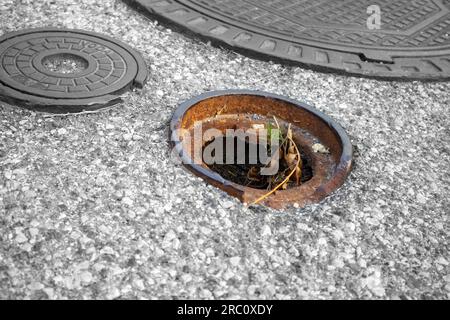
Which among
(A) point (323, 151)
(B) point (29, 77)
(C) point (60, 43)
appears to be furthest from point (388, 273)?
(C) point (60, 43)

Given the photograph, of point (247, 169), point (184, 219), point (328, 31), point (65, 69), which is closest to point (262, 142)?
point (247, 169)

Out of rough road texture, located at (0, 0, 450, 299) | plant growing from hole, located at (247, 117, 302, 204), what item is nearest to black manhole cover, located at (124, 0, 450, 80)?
rough road texture, located at (0, 0, 450, 299)

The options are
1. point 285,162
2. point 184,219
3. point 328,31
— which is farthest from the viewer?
point 328,31

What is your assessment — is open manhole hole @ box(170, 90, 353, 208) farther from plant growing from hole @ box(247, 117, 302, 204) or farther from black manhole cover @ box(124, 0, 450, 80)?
black manhole cover @ box(124, 0, 450, 80)

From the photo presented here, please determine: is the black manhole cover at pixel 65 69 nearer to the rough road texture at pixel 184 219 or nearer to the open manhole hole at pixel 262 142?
the rough road texture at pixel 184 219

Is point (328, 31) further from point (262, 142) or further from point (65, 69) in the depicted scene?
point (65, 69)
